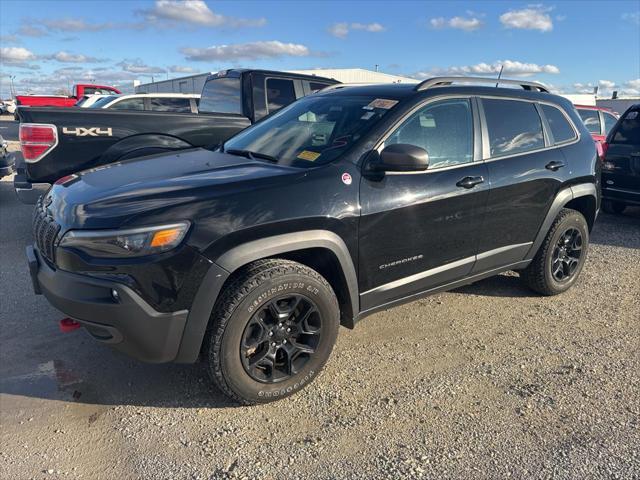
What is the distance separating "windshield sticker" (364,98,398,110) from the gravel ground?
1.67 meters

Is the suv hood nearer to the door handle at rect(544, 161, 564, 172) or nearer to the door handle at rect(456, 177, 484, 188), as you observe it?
the door handle at rect(456, 177, 484, 188)

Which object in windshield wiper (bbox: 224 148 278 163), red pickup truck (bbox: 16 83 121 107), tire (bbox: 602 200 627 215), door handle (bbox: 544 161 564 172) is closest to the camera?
windshield wiper (bbox: 224 148 278 163)

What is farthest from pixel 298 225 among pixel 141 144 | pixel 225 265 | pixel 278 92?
pixel 278 92

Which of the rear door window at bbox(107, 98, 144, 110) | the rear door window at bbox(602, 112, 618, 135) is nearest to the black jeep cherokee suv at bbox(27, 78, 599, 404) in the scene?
the rear door window at bbox(107, 98, 144, 110)

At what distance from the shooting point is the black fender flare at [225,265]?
256cm

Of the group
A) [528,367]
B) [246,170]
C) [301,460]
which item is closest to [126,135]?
[246,170]

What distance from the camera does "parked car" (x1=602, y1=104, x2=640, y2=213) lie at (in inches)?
273

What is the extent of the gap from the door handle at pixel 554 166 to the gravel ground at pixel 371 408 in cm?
123

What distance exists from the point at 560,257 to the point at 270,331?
9.86 ft

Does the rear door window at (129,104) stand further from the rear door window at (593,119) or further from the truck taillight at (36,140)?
the rear door window at (593,119)

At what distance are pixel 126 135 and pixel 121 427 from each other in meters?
3.54

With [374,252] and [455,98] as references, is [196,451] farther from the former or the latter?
[455,98]

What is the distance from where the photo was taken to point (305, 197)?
2807 millimetres

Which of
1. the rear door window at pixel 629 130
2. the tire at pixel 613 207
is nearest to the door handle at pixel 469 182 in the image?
the rear door window at pixel 629 130
